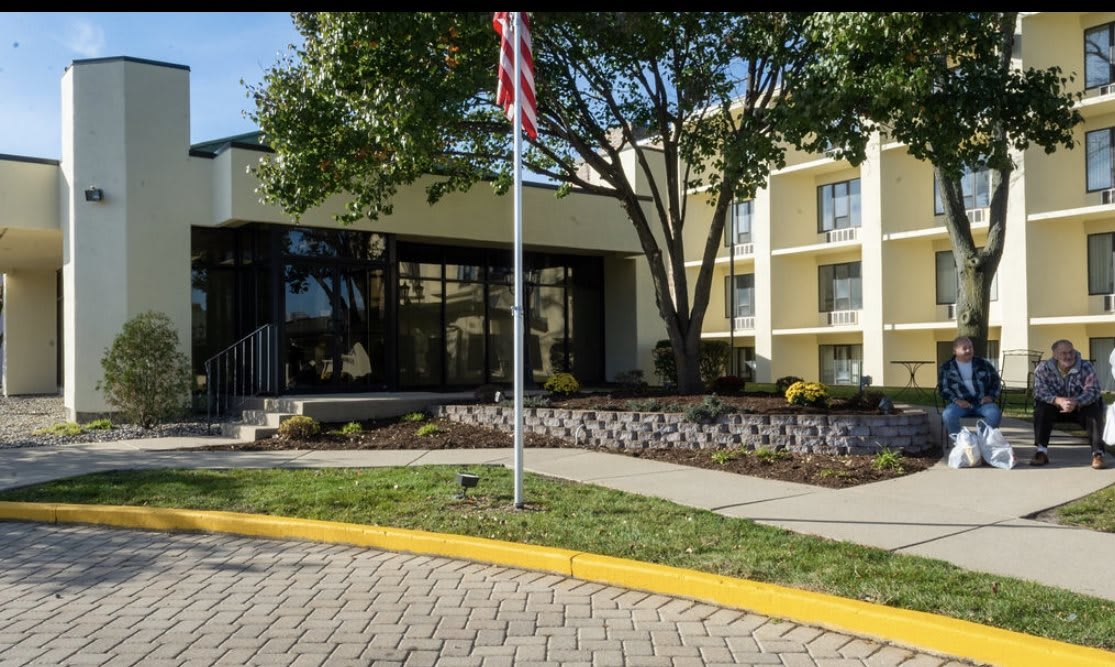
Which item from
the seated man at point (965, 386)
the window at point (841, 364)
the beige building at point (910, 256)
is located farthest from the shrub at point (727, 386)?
the window at point (841, 364)

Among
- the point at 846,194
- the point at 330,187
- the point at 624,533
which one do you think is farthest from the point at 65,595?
the point at 846,194

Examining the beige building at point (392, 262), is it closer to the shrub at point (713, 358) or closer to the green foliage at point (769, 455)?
the shrub at point (713, 358)

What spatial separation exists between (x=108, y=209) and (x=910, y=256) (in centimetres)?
2556

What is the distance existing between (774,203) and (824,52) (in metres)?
25.2

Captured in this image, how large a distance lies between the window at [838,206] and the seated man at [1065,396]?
2537 cm

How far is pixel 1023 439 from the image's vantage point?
37.7 feet

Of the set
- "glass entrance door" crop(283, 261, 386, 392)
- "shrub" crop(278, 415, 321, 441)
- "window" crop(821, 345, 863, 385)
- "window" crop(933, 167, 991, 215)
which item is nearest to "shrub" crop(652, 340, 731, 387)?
"glass entrance door" crop(283, 261, 386, 392)

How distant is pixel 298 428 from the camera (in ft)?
43.4

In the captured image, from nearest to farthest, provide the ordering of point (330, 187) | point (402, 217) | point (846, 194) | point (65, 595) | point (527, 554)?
point (65, 595)
point (527, 554)
point (330, 187)
point (402, 217)
point (846, 194)

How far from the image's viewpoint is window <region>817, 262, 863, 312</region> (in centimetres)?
3434

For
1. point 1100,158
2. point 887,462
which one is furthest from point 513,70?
point 1100,158

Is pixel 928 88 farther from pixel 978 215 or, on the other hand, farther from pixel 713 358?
pixel 978 215
